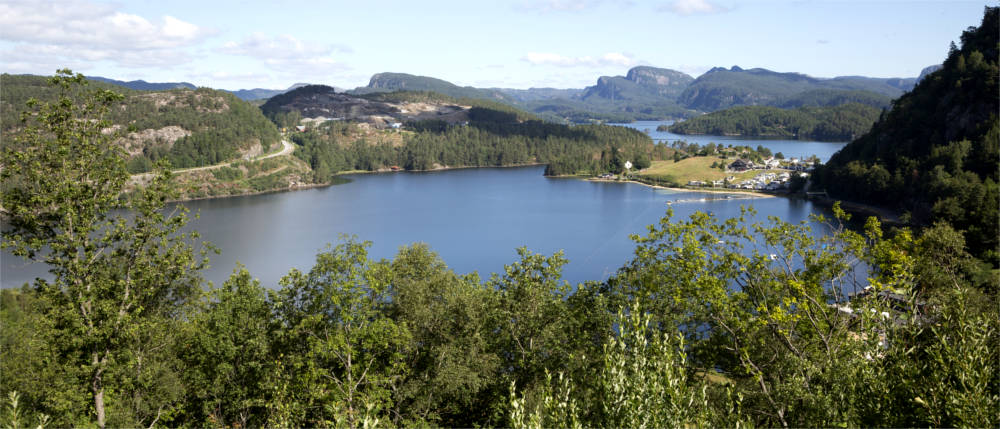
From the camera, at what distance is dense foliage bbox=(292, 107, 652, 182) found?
13345 centimetres

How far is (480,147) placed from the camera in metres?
162

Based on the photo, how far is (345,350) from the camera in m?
12.6

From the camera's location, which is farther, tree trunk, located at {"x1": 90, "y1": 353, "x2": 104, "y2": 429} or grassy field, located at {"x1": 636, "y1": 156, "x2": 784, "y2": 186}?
grassy field, located at {"x1": 636, "y1": 156, "x2": 784, "y2": 186}

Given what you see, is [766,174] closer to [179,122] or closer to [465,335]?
[465,335]

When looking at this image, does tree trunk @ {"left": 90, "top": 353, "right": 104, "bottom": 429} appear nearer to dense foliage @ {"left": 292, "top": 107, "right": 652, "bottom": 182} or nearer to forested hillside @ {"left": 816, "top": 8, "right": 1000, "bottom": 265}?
forested hillside @ {"left": 816, "top": 8, "right": 1000, "bottom": 265}

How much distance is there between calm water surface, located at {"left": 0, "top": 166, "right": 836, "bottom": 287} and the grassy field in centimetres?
835

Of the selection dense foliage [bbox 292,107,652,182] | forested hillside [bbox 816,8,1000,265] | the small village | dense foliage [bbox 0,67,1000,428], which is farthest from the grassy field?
dense foliage [bbox 0,67,1000,428]

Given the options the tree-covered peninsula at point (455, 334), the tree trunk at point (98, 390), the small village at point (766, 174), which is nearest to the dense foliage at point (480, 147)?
the small village at point (766, 174)

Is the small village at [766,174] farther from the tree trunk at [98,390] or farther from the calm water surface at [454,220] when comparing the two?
the tree trunk at [98,390]

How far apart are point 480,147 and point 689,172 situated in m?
66.4

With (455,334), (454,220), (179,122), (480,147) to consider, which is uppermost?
(179,122)

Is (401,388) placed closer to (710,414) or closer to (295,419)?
(295,419)

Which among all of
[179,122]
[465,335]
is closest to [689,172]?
[465,335]

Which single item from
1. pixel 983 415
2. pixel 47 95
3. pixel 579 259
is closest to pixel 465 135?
pixel 47 95
